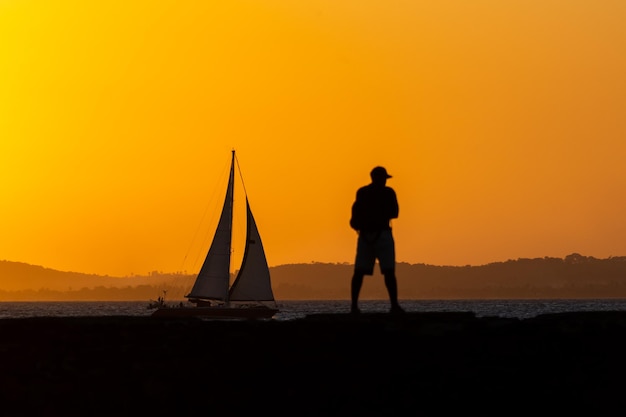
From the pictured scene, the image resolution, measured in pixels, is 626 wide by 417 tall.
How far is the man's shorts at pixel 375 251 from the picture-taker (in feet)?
70.5

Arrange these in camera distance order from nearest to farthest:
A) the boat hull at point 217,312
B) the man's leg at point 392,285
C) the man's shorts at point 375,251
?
1. the man's shorts at point 375,251
2. the man's leg at point 392,285
3. the boat hull at point 217,312

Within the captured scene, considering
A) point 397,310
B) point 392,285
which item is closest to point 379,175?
point 392,285

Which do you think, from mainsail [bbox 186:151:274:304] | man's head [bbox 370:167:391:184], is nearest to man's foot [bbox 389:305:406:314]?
man's head [bbox 370:167:391:184]

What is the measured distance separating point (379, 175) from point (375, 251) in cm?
122

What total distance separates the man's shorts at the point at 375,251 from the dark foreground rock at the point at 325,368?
94 centimetres

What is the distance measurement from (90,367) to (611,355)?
752cm

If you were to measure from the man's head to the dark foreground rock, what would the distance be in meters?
2.26

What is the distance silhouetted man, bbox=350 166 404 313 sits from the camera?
849 inches

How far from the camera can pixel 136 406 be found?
63.1 ft

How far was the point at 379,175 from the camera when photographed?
2181cm

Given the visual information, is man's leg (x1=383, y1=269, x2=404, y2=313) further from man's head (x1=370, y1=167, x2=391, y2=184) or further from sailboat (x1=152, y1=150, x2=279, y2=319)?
sailboat (x1=152, y1=150, x2=279, y2=319)

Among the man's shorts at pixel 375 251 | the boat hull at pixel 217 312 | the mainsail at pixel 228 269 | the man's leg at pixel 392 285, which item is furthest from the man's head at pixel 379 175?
the mainsail at pixel 228 269

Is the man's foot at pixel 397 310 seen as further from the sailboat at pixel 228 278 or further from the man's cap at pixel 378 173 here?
the sailboat at pixel 228 278

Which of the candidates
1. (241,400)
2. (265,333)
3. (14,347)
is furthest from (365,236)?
(14,347)
